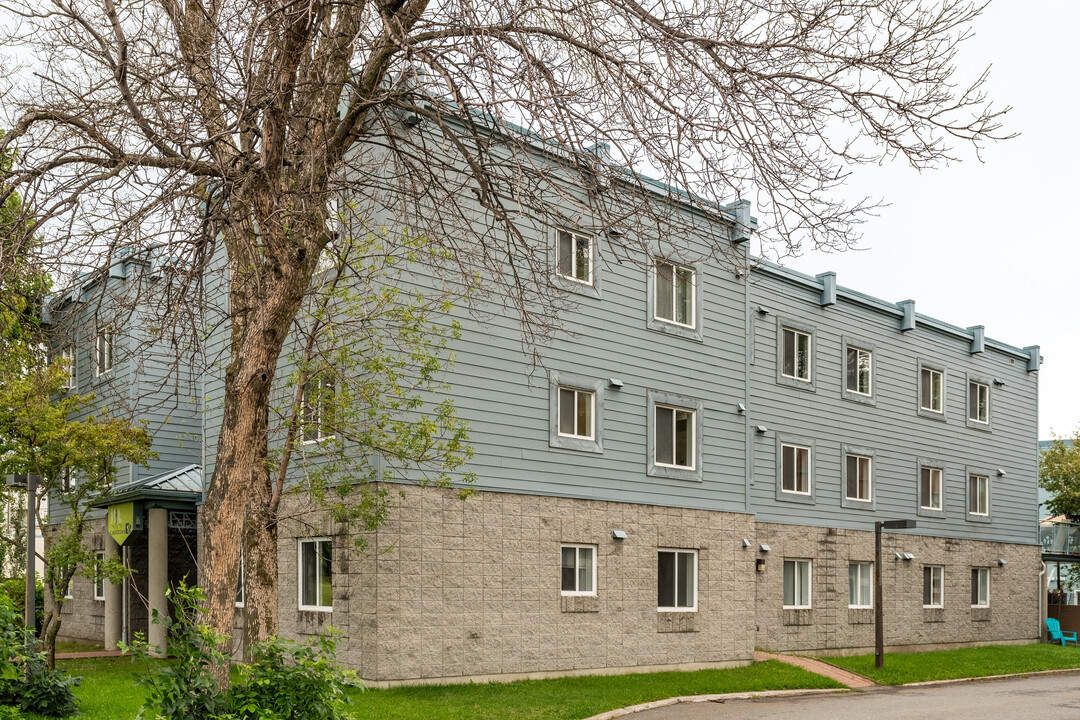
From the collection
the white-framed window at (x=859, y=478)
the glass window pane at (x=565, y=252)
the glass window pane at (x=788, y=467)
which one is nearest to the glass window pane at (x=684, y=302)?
the glass window pane at (x=565, y=252)

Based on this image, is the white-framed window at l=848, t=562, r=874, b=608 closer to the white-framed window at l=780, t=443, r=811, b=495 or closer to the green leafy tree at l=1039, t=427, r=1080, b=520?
the white-framed window at l=780, t=443, r=811, b=495

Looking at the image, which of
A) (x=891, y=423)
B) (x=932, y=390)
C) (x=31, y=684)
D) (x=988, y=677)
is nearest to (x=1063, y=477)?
(x=932, y=390)

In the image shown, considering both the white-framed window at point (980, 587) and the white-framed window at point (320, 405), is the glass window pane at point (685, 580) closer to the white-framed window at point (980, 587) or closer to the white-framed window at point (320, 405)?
the white-framed window at point (320, 405)

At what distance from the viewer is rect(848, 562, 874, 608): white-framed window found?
2907cm

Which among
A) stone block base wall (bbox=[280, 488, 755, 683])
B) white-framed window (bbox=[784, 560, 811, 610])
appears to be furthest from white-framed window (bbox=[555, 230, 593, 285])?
white-framed window (bbox=[784, 560, 811, 610])

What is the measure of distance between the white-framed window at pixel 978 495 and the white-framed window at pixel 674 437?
14844 millimetres

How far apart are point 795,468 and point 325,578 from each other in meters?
13.7

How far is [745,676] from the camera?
71.3 feet

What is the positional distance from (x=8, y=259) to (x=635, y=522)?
15053 millimetres

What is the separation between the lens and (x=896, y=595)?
30.1 metres

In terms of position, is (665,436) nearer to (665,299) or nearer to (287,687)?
(665,299)

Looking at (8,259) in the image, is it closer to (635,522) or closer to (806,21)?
(806,21)

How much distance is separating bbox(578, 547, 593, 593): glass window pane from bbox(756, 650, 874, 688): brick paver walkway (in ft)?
18.5

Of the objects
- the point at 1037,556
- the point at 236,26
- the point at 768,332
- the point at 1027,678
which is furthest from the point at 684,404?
the point at 1037,556
